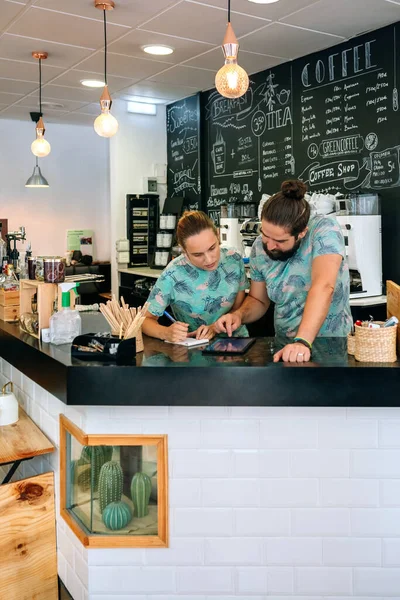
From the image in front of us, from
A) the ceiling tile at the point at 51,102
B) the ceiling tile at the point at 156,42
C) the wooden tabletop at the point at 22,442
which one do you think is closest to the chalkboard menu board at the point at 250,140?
the ceiling tile at the point at 156,42

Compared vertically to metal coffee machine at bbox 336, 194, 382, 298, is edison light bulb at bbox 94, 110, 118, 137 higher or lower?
higher

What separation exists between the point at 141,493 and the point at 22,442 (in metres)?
0.63

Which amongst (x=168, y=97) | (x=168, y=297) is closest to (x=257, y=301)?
(x=168, y=297)

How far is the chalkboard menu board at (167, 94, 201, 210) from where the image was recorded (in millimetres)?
6840

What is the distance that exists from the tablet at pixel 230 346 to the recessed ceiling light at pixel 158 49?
10.6 ft

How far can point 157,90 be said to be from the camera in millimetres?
6555

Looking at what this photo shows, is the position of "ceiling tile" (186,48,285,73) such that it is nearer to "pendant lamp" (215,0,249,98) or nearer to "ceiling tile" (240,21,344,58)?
"ceiling tile" (240,21,344,58)

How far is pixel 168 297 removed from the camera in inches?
116

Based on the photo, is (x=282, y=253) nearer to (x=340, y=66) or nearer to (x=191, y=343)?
(x=191, y=343)

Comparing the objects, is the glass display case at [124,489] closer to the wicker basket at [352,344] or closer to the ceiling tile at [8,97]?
the wicker basket at [352,344]

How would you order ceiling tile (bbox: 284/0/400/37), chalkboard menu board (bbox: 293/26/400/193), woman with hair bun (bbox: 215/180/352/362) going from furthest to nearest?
chalkboard menu board (bbox: 293/26/400/193)
ceiling tile (bbox: 284/0/400/37)
woman with hair bun (bbox: 215/180/352/362)

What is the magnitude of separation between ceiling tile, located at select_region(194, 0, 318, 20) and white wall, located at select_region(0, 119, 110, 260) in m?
4.81

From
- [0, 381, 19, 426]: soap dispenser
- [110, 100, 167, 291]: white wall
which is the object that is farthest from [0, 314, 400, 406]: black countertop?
[110, 100, 167, 291]: white wall

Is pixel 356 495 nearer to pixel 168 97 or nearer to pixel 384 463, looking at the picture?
pixel 384 463
